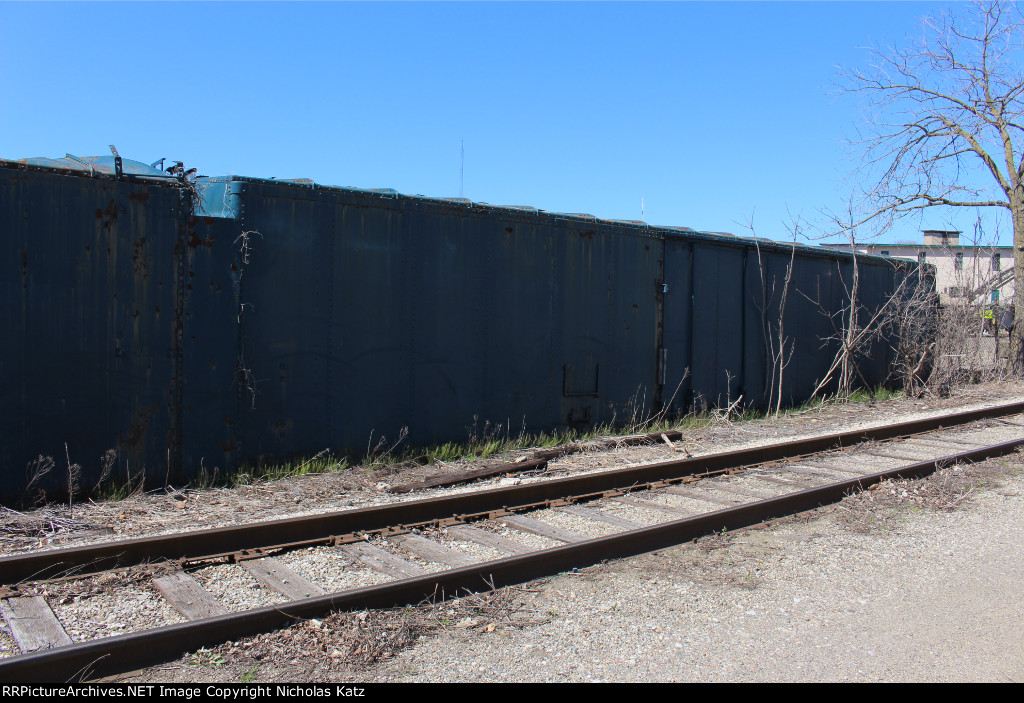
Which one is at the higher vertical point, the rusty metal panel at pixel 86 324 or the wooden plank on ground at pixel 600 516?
the rusty metal panel at pixel 86 324

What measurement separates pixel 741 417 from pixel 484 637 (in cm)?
995

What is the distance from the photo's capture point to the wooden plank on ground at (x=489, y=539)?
5.82m

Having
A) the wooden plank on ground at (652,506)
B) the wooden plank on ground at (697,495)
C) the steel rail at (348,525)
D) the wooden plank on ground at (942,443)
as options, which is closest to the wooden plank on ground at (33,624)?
the steel rail at (348,525)

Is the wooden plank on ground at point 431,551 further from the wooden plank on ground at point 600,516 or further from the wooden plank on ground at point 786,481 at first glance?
the wooden plank on ground at point 786,481

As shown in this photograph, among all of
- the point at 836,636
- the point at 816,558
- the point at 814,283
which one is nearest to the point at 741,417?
the point at 814,283

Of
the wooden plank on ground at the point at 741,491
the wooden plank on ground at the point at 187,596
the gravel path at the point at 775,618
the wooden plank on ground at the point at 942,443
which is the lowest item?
the gravel path at the point at 775,618

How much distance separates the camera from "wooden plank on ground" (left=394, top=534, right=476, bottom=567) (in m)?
5.44

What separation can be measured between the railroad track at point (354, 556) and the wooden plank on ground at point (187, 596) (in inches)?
0.5

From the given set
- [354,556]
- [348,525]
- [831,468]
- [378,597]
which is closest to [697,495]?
[831,468]

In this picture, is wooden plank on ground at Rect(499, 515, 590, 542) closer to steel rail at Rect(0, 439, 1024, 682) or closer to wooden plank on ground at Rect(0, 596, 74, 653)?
steel rail at Rect(0, 439, 1024, 682)

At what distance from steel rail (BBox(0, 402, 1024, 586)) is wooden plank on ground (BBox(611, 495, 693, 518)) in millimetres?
218

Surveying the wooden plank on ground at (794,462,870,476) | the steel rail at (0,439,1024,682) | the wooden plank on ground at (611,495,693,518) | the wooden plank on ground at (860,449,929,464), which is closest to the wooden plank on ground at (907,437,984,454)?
the wooden plank on ground at (860,449,929,464)

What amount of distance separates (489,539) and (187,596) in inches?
88.6
